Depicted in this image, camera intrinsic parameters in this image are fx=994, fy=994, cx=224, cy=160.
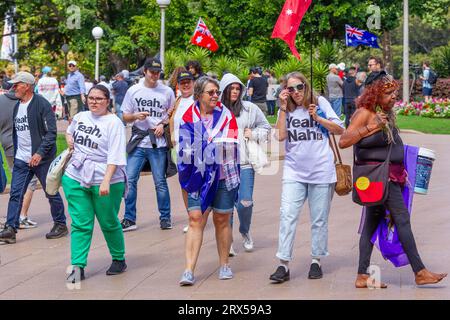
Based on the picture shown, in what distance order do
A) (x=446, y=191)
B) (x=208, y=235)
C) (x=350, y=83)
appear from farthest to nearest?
(x=350, y=83), (x=446, y=191), (x=208, y=235)

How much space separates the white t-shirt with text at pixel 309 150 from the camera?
7855 millimetres

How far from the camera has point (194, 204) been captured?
772 cm

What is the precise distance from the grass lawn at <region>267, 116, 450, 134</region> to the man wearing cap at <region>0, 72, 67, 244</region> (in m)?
14.8

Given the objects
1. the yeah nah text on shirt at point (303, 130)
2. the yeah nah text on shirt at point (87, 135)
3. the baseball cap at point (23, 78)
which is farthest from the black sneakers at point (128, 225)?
the yeah nah text on shirt at point (303, 130)

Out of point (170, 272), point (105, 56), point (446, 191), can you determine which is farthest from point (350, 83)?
point (105, 56)

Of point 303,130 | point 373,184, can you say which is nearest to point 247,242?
point 303,130

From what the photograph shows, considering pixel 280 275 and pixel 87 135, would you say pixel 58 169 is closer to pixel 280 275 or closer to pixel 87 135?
pixel 87 135

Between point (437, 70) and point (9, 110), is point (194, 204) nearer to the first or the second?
point (9, 110)

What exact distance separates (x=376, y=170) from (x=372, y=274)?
857 millimetres

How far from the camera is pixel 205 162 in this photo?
7.67 meters

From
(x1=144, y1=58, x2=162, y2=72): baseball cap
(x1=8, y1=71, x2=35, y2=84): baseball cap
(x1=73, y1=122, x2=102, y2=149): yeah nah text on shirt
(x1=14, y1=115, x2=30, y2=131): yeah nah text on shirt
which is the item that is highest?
(x1=144, y1=58, x2=162, y2=72): baseball cap

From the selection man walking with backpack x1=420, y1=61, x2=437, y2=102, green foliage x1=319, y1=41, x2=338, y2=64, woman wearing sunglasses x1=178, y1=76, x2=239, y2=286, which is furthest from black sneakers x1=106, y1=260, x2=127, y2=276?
man walking with backpack x1=420, y1=61, x2=437, y2=102

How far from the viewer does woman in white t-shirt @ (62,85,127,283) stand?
7965 millimetres

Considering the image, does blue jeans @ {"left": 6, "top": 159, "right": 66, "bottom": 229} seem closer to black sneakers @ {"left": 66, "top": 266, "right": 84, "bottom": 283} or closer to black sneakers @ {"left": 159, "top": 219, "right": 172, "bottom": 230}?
black sneakers @ {"left": 159, "top": 219, "right": 172, "bottom": 230}
